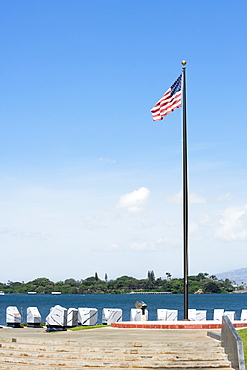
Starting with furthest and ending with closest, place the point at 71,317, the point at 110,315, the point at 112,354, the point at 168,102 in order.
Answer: the point at 110,315 < the point at 168,102 < the point at 71,317 < the point at 112,354

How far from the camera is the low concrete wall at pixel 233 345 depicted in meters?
12.1

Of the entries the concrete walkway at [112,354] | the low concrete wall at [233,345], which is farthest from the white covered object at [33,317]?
the low concrete wall at [233,345]

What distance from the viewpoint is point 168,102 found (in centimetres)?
2455

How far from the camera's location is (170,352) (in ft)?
45.4

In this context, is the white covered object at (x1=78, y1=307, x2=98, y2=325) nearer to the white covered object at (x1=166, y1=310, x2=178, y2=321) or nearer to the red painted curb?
the white covered object at (x1=166, y1=310, x2=178, y2=321)

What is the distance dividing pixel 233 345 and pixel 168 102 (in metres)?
13.8

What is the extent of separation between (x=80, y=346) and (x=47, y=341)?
954 millimetres

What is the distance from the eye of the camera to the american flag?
Answer: 2434 cm

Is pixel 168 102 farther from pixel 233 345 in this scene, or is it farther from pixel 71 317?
pixel 233 345

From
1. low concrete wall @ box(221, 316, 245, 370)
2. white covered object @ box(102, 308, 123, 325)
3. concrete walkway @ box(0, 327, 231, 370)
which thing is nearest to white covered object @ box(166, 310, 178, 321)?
white covered object @ box(102, 308, 123, 325)

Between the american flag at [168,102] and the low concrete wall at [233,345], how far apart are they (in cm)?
1204

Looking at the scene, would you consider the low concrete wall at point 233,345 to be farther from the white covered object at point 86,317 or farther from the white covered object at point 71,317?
the white covered object at point 86,317

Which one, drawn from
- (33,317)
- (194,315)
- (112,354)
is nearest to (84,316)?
(33,317)

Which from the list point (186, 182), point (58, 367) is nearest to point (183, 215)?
point (186, 182)
